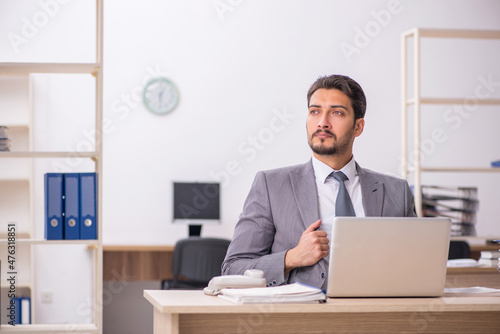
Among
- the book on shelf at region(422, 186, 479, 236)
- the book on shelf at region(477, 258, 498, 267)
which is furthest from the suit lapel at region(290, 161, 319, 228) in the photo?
the book on shelf at region(422, 186, 479, 236)

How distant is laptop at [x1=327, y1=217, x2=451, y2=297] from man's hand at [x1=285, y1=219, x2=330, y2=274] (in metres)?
0.23

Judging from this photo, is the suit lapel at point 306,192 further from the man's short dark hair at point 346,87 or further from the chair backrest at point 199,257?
the chair backrest at point 199,257

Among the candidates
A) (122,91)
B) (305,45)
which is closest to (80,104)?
(122,91)

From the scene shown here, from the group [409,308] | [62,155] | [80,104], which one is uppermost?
[80,104]

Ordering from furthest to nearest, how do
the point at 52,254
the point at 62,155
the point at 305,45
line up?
the point at 305,45 → the point at 52,254 → the point at 62,155

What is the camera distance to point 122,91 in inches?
219

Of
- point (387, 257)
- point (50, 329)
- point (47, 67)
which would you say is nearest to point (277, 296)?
point (387, 257)

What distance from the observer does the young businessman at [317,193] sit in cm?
237

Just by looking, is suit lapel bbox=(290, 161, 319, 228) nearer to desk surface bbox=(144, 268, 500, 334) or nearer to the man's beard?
the man's beard

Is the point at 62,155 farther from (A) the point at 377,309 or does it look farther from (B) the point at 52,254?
(B) the point at 52,254

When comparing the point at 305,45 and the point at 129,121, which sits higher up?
the point at 305,45

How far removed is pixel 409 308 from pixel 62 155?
1905 millimetres

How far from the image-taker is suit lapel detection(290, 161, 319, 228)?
94.3 inches

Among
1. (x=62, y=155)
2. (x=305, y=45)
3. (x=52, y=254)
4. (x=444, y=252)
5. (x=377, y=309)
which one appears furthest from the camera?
(x=305, y=45)
